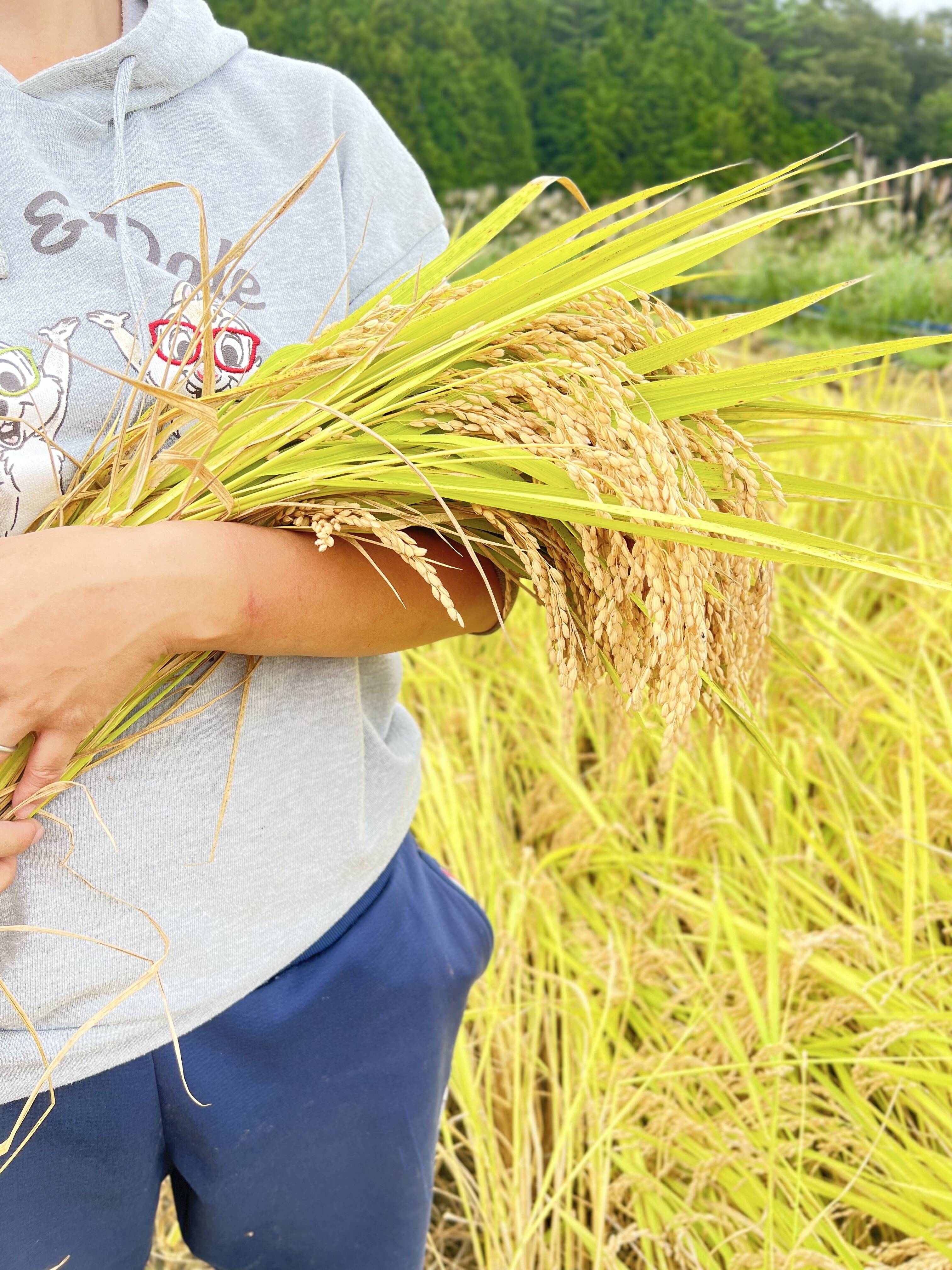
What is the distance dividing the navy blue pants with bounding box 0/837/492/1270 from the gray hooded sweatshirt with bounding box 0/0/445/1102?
39 millimetres

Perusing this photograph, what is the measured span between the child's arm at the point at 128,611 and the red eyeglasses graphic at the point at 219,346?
7.5 inches

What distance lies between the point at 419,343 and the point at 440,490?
0.41ft

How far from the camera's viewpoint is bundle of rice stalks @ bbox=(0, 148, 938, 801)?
705mm

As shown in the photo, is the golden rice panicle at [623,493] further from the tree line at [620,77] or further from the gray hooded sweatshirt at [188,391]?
the tree line at [620,77]

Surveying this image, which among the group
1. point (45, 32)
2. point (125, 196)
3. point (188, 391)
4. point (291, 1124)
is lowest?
point (291, 1124)

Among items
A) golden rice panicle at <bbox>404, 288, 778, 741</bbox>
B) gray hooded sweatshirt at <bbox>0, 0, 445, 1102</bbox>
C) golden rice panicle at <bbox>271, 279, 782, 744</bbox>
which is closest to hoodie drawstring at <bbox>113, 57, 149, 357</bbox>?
gray hooded sweatshirt at <bbox>0, 0, 445, 1102</bbox>

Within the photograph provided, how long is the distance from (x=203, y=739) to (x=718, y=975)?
1.20m

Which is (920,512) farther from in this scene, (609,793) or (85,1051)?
(85,1051)

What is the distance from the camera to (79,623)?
0.71 metres

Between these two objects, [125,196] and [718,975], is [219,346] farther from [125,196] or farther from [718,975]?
[718,975]

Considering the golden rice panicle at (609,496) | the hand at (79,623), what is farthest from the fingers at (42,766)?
the golden rice panicle at (609,496)

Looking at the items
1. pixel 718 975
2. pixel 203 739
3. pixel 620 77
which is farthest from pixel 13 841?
pixel 620 77

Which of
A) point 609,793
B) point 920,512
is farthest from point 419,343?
point 920,512

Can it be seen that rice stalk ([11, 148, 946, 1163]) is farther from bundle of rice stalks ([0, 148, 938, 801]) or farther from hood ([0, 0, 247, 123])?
hood ([0, 0, 247, 123])
